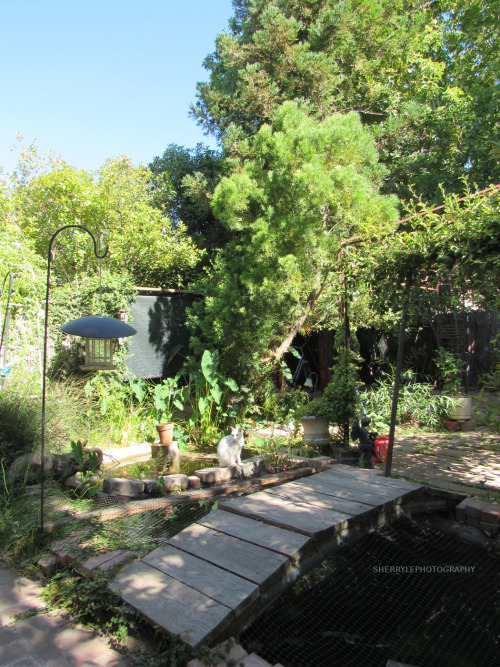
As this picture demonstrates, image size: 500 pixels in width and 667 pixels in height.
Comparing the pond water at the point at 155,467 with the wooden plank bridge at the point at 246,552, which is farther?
the pond water at the point at 155,467

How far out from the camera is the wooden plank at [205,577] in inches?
76.7

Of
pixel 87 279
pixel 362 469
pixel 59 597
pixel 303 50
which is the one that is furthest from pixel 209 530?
pixel 303 50

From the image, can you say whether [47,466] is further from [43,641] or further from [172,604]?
[172,604]

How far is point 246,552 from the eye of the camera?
2369 millimetres

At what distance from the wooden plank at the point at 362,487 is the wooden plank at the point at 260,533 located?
2.75 ft

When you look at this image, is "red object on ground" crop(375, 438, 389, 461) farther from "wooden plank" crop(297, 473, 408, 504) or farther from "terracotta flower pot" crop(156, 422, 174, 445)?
"terracotta flower pot" crop(156, 422, 174, 445)

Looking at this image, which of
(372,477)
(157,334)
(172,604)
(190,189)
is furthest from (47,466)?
(190,189)

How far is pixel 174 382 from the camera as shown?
6.17 metres

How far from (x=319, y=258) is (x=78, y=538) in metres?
4.17

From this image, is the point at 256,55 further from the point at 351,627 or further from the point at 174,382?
the point at 351,627

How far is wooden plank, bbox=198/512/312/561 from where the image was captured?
2371 millimetres

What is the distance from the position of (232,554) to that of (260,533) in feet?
0.90

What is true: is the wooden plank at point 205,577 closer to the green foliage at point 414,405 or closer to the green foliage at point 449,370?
the green foliage at point 414,405

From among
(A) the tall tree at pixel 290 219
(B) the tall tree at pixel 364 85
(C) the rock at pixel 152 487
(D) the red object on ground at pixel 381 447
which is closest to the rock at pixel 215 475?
(C) the rock at pixel 152 487
